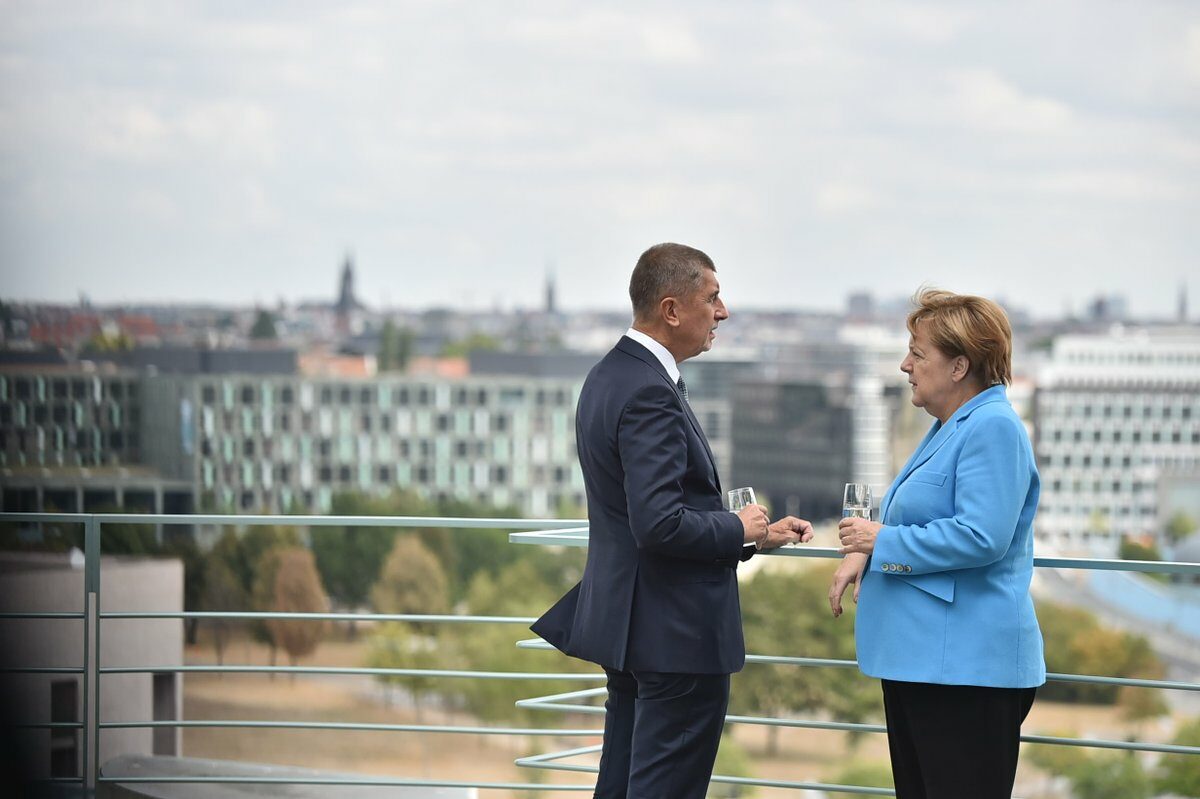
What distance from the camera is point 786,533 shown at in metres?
2.53

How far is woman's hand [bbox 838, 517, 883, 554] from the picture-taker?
96.0 inches

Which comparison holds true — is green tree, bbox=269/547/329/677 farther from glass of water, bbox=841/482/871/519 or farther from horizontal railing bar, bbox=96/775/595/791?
glass of water, bbox=841/482/871/519

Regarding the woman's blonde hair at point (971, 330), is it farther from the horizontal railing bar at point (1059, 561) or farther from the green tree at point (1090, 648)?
the green tree at point (1090, 648)

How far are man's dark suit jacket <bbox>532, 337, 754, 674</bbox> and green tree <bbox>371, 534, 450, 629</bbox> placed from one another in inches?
2779

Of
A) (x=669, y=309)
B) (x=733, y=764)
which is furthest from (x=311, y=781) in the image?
(x=733, y=764)

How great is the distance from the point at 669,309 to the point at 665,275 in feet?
0.17

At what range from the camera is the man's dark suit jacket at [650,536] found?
2.34 meters

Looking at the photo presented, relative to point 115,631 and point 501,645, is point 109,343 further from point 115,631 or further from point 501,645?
point 115,631

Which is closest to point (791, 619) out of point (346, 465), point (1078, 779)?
point (1078, 779)

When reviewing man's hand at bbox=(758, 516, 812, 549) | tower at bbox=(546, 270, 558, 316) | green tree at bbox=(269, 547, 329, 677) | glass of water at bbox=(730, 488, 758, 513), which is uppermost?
tower at bbox=(546, 270, 558, 316)

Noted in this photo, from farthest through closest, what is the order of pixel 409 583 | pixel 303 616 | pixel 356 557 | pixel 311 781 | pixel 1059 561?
pixel 409 583
pixel 356 557
pixel 311 781
pixel 303 616
pixel 1059 561

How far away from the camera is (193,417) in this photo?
288ft

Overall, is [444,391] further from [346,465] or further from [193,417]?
[193,417]

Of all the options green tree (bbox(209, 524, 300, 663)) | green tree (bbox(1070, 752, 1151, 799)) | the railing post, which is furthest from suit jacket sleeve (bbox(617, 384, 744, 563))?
green tree (bbox(209, 524, 300, 663))
